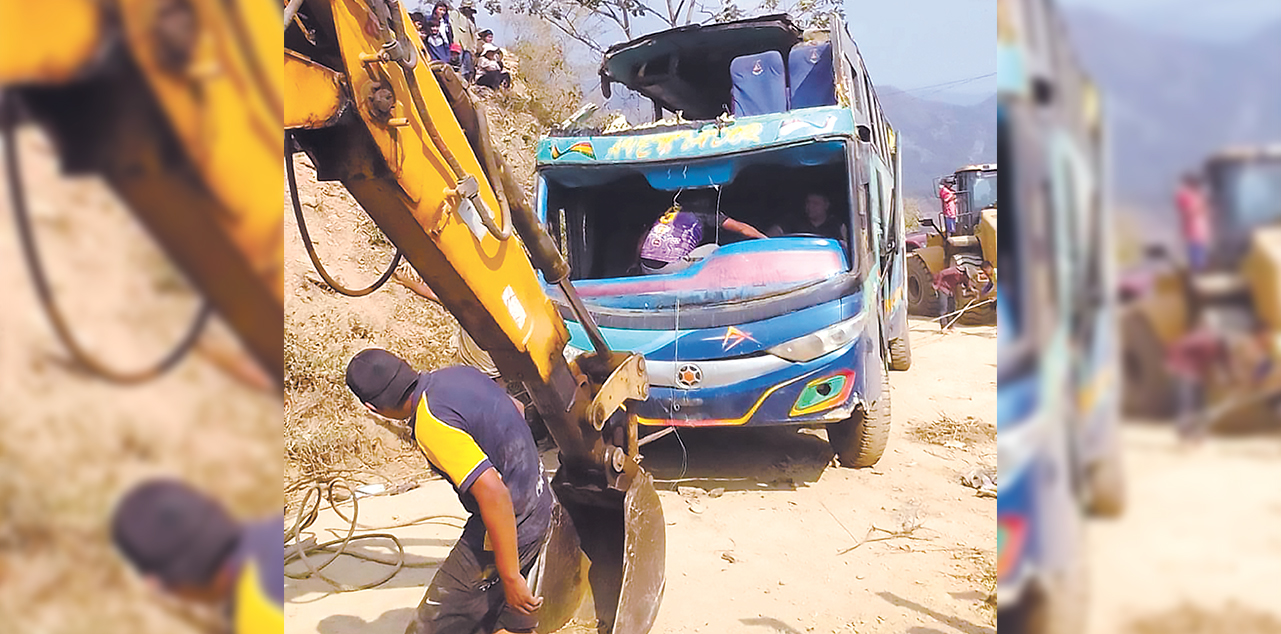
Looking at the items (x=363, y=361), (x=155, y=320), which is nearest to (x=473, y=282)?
(x=363, y=361)

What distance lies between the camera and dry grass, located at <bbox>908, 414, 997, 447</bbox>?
19.0 feet

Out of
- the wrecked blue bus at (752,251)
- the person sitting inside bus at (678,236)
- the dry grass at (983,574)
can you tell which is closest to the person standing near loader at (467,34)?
the wrecked blue bus at (752,251)

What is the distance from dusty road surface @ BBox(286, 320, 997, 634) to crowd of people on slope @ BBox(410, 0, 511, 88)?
Answer: 727 cm

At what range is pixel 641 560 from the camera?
305 cm

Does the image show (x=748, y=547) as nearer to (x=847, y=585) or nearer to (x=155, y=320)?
(x=847, y=585)

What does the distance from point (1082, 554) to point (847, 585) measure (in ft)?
10.4

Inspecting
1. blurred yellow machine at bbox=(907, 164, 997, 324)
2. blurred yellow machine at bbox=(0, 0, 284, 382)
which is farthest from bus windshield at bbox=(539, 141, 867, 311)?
blurred yellow machine at bbox=(907, 164, 997, 324)

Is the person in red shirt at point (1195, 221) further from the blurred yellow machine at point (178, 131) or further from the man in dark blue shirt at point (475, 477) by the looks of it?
the man in dark blue shirt at point (475, 477)

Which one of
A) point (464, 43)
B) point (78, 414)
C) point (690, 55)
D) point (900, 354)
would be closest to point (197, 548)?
point (78, 414)

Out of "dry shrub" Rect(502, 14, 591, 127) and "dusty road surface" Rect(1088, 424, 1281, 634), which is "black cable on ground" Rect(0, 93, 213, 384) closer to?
"dusty road surface" Rect(1088, 424, 1281, 634)

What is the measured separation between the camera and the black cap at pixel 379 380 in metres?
2.46

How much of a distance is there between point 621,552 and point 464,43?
1095cm

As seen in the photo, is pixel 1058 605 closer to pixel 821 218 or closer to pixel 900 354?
pixel 821 218

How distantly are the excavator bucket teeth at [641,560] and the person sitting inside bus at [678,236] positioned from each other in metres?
2.10
